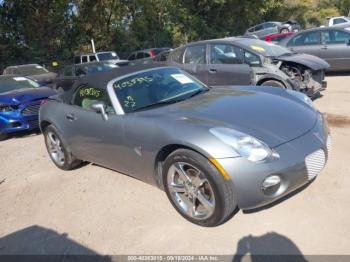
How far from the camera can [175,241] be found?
3387 millimetres

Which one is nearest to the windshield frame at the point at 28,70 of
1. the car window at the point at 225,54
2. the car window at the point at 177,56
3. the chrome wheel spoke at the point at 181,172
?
the car window at the point at 177,56

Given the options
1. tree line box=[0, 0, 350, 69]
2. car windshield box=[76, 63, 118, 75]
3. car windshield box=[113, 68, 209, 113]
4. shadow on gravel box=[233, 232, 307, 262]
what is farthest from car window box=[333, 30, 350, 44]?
tree line box=[0, 0, 350, 69]

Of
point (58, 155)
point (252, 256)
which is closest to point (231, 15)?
point (58, 155)

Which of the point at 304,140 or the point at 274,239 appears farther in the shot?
the point at 304,140

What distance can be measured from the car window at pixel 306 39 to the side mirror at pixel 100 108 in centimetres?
832

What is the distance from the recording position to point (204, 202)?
11.4 ft

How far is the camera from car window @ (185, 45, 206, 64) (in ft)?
27.6

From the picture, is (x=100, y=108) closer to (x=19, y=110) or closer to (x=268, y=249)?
(x=268, y=249)

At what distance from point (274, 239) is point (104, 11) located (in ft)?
84.8

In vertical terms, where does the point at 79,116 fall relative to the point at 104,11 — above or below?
below

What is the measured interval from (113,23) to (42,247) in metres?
25.5

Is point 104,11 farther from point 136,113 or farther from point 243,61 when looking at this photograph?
point 136,113

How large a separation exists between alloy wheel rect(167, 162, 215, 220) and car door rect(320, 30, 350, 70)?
829 cm

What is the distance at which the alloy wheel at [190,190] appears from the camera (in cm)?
343
